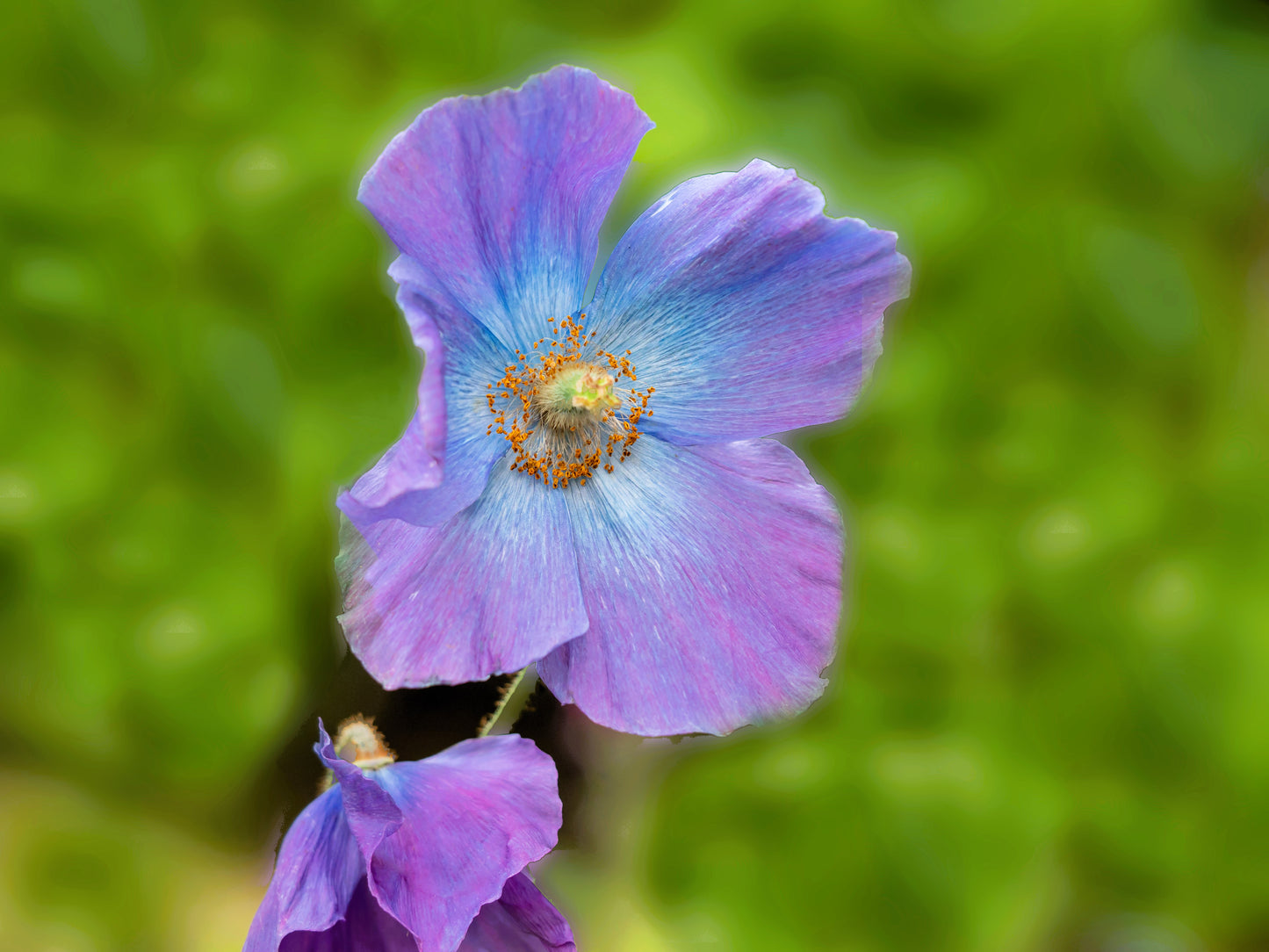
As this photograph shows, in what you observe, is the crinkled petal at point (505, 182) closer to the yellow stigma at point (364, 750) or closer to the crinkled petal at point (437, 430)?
the crinkled petal at point (437, 430)

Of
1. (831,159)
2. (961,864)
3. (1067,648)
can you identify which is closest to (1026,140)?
(831,159)

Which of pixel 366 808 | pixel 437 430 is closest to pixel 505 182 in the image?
pixel 437 430

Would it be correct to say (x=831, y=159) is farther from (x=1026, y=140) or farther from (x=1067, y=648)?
(x=1067, y=648)

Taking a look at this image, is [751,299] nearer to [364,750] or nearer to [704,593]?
[704,593]

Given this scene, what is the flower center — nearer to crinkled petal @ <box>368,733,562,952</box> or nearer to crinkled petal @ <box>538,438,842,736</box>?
crinkled petal @ <box>538,438,842,736</box>

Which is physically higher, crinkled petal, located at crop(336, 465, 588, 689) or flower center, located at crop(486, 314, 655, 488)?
flower center, located at crop(486, 314, 655, 488)

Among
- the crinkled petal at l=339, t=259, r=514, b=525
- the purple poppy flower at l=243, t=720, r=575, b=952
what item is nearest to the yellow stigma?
the purple poppy flower at l=243, t=720, r=575, b=952

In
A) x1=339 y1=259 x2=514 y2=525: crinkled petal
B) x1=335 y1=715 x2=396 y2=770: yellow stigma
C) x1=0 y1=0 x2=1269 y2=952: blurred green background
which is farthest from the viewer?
x1=0 y1=0 x2=1269 y2=952: blurred green background
